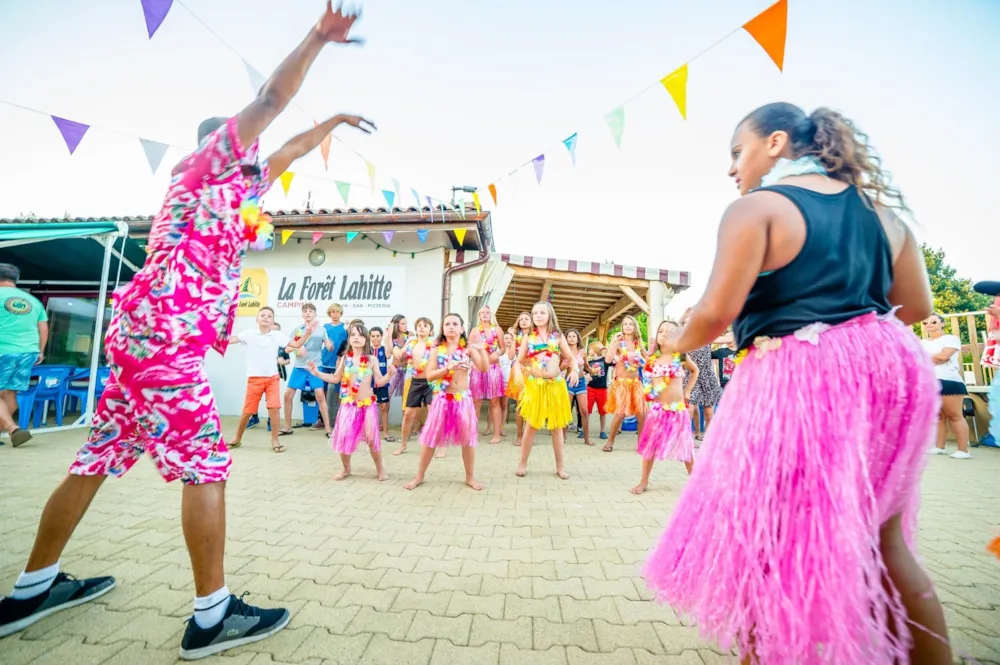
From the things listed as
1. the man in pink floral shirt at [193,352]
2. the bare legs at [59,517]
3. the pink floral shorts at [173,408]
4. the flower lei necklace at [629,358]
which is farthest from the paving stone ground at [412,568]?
the flower lei necklace at [629,358]

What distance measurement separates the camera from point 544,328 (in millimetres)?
5379

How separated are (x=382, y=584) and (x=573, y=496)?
7.29 ft

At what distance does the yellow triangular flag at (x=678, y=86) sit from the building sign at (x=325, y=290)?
19.9ft

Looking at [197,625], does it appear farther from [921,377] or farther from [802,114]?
[802,114]

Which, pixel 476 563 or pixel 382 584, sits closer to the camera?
pixel 382 584

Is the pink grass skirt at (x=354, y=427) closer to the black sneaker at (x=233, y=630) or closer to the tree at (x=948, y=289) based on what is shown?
the black sneaker at (x=233, y=630)

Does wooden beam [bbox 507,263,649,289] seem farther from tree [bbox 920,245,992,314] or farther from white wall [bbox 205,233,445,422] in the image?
tree [bbox 920,245,992,314]

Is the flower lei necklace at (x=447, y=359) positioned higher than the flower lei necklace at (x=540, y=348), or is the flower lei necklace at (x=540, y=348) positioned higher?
the flower lei necklace at (x=540, y=348)

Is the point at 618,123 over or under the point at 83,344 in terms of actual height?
over

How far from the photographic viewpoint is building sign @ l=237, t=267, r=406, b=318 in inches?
359

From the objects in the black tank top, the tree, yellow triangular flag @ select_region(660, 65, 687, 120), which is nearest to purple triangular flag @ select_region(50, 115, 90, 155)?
yellow triangular flag @ select_region(660, 65, 687, 120)

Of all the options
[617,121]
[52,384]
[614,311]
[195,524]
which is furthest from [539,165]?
[614,311]

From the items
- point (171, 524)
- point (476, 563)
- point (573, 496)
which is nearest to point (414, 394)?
point (573, 496)

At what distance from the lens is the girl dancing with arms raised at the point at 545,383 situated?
4.95m
